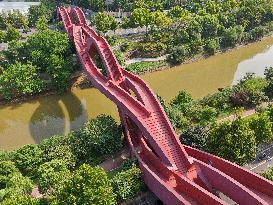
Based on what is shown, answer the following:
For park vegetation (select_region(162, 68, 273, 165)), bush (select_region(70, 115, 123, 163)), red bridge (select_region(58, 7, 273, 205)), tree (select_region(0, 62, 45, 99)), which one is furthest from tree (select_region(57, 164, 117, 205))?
tree (select_region(0, 62, 45, 99))

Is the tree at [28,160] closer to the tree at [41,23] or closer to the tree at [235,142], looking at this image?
the tree at [235,142]

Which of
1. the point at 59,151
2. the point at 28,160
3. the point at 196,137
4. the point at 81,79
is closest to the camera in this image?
the point at 28,160

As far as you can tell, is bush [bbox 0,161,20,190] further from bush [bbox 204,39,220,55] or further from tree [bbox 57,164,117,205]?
bush [bbox 204,39,220,55]

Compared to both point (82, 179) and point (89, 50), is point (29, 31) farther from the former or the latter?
point (82, 179)

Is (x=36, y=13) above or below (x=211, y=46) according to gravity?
above

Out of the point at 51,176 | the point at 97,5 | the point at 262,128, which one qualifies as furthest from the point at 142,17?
the point at 51,176

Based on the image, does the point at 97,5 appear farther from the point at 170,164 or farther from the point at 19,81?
the point at 170,164

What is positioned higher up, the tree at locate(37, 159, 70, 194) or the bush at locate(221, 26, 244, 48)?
the bush at locate(221, 26, 244, 48)

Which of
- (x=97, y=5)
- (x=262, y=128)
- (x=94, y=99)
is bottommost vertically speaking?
(x=94, y=99)
